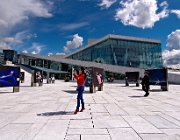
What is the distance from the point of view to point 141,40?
69.1 m

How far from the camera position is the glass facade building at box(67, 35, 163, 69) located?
64537 mm

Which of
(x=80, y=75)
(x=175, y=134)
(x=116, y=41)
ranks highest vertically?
(x=116, y=41)

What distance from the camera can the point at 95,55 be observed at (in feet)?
229

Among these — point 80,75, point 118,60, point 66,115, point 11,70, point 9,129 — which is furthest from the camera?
point 118,60

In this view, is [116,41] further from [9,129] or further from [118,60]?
[9,129]

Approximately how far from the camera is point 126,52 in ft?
218

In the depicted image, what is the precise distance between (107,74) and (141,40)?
1708 cm

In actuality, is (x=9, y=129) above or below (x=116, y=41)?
below

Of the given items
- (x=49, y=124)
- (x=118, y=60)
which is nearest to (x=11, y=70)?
(x=49, y=124)

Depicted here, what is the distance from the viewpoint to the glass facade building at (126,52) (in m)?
64.5

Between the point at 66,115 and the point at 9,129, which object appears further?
the point at 66,115

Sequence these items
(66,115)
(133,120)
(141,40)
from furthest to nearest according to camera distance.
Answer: (141,40)
(66,115)
(133,120)

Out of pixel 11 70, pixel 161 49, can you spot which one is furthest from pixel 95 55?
pixel 11 70

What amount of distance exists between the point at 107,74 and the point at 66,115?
51304 mm
